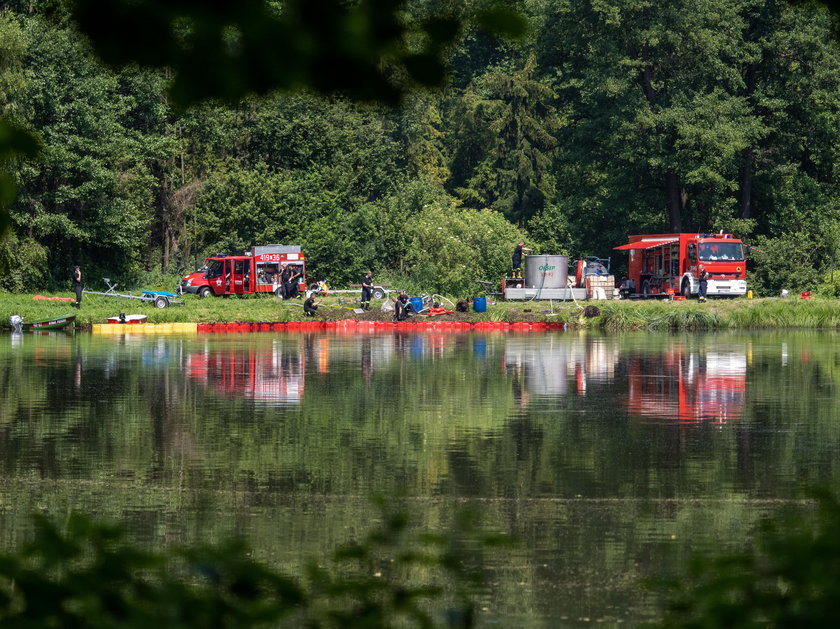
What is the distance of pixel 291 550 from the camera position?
12.4 meters

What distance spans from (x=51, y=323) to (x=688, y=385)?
28676mm

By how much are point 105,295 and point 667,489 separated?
1863 inches

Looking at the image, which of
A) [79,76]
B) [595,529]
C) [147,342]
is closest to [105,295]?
[79,76]

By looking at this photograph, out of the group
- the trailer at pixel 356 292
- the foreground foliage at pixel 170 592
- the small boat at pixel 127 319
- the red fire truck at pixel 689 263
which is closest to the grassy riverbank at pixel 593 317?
the small boat at pixel 127 319

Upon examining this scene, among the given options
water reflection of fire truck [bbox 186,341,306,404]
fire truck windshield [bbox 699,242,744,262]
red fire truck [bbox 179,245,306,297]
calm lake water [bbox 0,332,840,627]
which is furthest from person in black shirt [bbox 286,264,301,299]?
calm lake water [bbox 0,332,840,627]

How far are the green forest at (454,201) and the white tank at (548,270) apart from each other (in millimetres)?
4216

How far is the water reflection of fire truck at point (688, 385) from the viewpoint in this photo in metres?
23.8

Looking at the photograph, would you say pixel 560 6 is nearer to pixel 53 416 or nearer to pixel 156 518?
pixel 53 416

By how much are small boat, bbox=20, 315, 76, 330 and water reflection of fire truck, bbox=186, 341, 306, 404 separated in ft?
36.0

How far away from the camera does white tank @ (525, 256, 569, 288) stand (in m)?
59.9

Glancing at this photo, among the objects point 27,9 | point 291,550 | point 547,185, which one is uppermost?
point 27,9

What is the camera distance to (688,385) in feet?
94.5

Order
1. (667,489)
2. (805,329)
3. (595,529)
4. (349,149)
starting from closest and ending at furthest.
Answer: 1. (595,529)
2. (667,489)
3. (805,329)
4. (349,149)

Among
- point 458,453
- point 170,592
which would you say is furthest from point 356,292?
point 170,592
